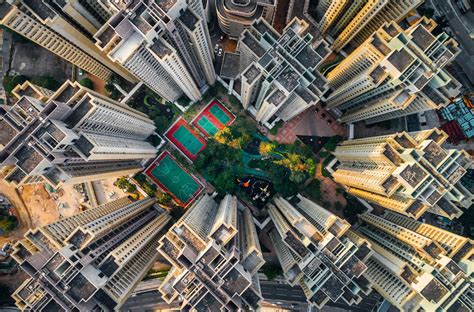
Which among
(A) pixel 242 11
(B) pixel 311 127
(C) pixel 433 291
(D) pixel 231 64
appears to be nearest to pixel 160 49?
(A) pixel 242 11

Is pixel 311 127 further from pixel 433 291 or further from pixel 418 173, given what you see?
pixel 433 291

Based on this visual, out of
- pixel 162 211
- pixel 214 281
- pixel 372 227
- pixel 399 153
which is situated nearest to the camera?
pixel 214 281

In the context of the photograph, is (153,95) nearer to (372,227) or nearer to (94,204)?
(94,204)

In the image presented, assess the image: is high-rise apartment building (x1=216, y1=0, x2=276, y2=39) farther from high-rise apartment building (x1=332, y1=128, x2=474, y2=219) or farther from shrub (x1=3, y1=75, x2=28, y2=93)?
shrub (x1=3, y1=75, x2=28, y2=93)

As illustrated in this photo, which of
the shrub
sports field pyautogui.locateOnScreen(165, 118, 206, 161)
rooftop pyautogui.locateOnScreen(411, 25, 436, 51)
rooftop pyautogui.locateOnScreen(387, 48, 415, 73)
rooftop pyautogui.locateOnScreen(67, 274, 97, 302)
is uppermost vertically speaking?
rooftop pyautogui.locateOnScreen(411, 25, 436, 51)

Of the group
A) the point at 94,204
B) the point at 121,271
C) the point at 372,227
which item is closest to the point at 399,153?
the point at 372,227

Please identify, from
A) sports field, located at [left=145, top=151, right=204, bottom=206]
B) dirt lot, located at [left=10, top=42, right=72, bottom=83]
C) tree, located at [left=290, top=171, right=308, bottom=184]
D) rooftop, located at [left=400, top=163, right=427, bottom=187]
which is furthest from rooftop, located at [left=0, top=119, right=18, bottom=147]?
rooftop, located at [left=400, top=163, right=427, bottom=187]

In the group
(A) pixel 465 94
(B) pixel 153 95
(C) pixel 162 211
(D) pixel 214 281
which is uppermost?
(A) pixel 465 94
